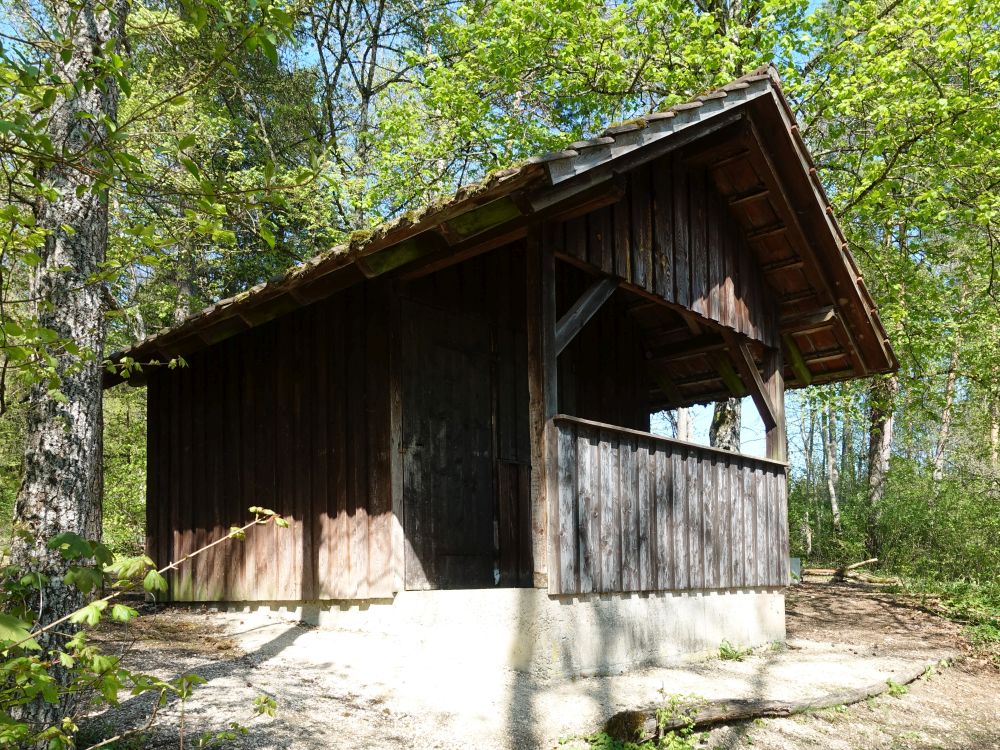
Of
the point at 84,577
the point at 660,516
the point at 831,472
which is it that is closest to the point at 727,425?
the point at 660,516

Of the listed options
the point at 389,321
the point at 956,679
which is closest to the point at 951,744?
the point at 956,679

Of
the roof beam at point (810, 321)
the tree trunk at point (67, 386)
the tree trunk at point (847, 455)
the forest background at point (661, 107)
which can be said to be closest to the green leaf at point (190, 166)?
the tree trunk at point (67, 386)

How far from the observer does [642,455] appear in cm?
786

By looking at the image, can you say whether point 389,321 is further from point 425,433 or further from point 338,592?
point 338,592

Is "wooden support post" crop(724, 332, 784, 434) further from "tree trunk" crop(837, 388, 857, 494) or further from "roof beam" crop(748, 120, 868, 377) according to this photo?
"tree trunk" crop(837, 388, 857, 494)

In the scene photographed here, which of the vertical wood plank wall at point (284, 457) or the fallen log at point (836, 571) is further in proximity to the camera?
the fallen log at point (836, 571)

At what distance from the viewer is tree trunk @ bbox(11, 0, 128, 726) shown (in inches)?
193

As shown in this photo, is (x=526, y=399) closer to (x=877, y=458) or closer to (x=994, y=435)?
(x=877, y=458)

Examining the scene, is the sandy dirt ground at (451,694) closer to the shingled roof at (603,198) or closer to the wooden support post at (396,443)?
the wooden support post at (396,443)

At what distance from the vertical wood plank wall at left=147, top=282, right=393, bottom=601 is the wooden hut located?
0.03 m

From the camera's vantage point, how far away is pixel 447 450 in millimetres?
8406

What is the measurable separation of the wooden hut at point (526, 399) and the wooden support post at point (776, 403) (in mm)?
35

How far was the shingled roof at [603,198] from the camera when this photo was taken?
6141 millimetres

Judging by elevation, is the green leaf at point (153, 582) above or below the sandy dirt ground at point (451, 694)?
above
